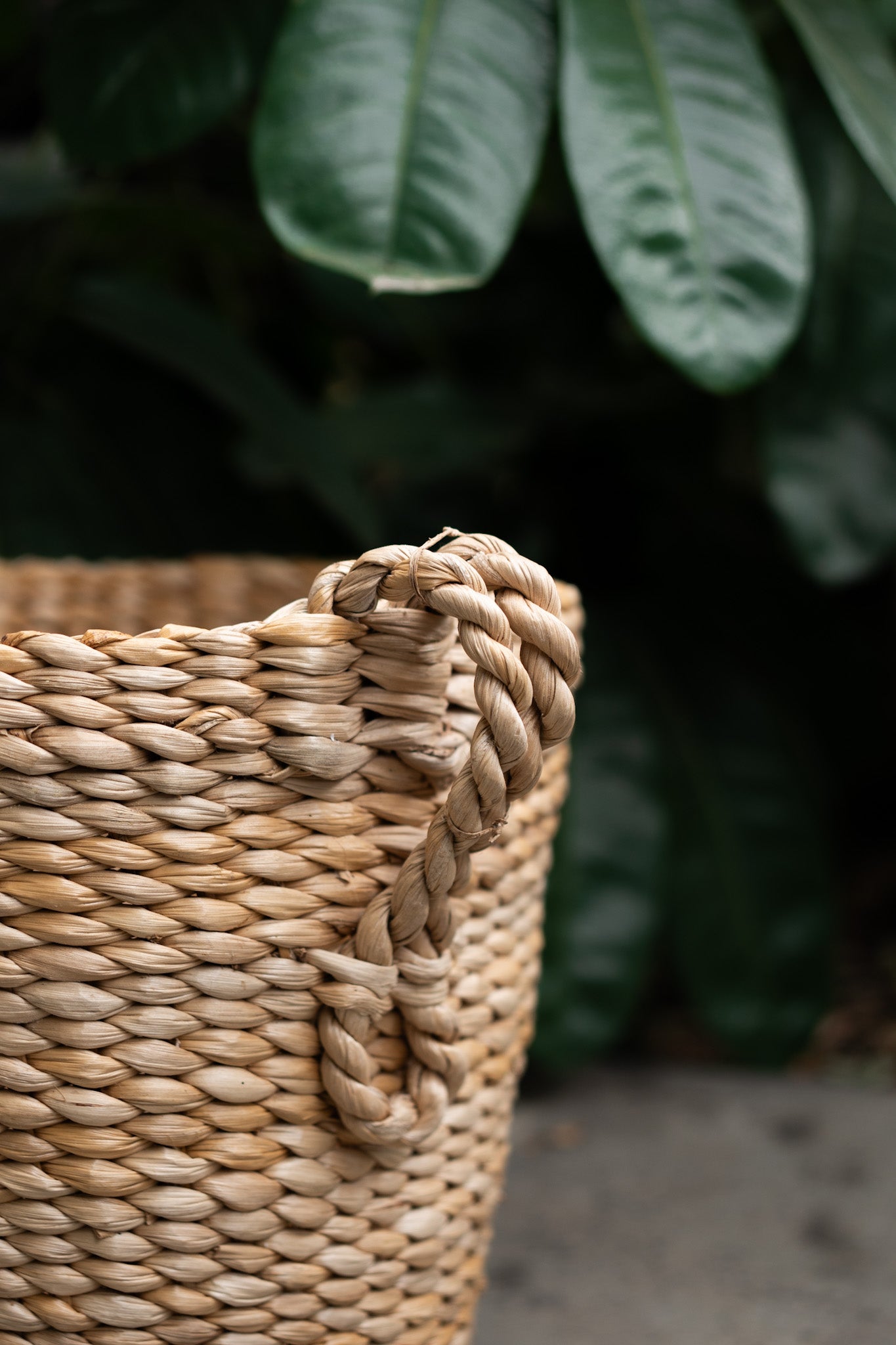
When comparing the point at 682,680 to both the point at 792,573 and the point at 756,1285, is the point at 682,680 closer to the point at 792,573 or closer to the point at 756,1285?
the point at 792,573

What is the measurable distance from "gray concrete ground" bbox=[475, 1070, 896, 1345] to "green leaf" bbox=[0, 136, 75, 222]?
0.96 m

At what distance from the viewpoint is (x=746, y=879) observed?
3.72 ft

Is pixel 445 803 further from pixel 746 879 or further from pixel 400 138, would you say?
pixel 746 879

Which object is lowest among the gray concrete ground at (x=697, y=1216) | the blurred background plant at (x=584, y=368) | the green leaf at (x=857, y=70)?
the gray concrete ground at (x=697, y=1216)

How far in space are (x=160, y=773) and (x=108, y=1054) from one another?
0.37ft

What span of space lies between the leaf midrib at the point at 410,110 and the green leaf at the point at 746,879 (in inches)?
27.0

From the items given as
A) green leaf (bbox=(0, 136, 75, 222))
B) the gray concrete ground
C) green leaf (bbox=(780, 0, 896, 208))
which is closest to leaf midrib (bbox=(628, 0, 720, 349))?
green leaf (bbox=(780, 0, 896, 208))

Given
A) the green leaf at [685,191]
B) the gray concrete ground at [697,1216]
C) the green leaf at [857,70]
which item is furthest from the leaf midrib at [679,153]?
the gray concrete ground at [697,1216]

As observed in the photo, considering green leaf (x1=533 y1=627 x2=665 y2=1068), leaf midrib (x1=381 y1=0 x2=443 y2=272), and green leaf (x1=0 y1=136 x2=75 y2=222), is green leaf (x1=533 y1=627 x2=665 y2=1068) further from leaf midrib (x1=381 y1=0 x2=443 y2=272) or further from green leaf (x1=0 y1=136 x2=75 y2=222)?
green leaf (x1=0 y1=136 x2=75 y2=222)

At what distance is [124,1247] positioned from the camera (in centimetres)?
45

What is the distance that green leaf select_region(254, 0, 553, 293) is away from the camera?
0.64 metres

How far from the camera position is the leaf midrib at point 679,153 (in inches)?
26.8

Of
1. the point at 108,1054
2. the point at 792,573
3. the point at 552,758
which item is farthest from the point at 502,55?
the point at 792,573

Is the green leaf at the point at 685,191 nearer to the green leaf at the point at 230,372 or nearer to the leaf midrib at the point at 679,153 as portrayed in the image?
the leaf midrib at the point at 679,153
